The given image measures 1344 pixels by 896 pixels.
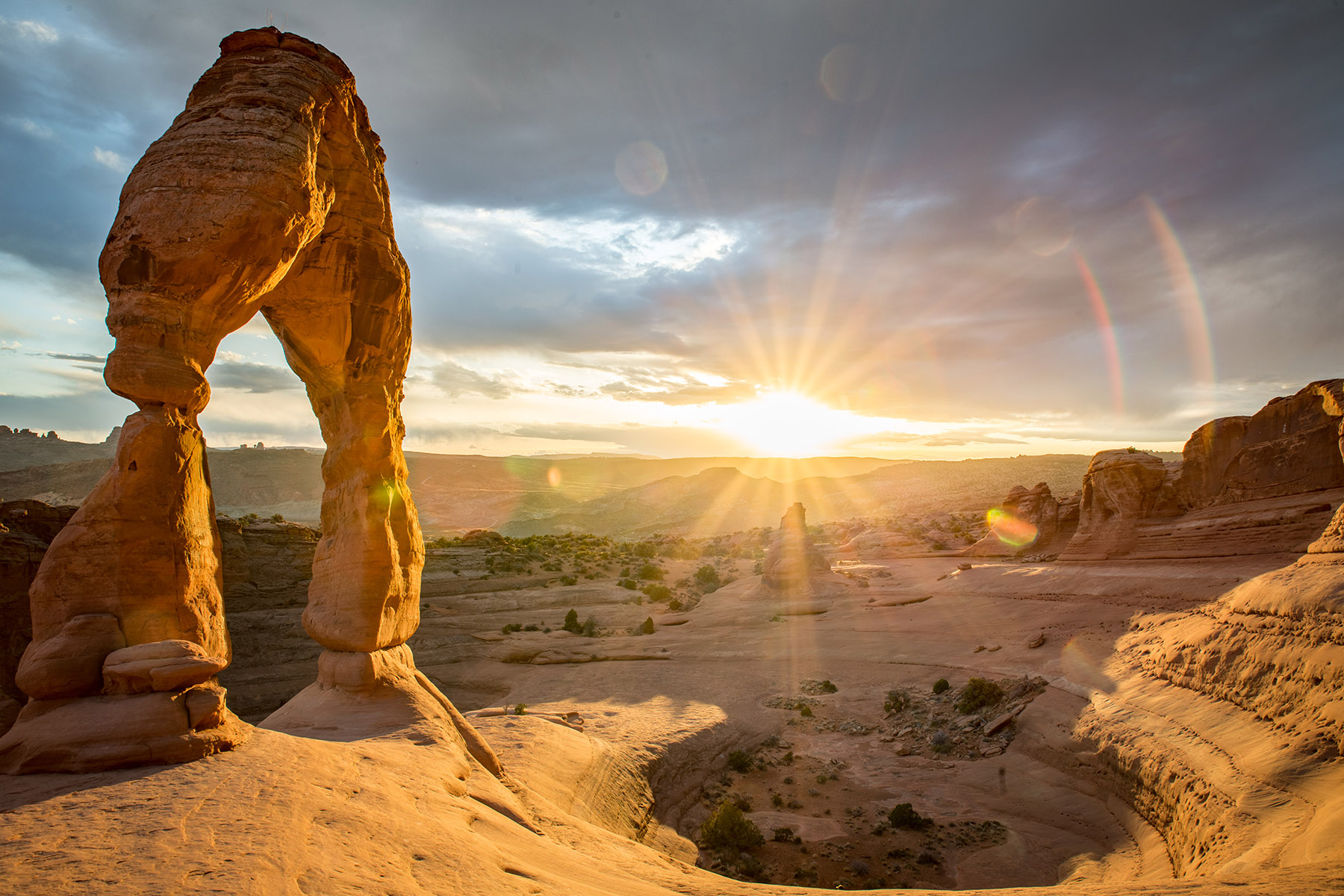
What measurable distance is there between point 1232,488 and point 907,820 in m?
19.0

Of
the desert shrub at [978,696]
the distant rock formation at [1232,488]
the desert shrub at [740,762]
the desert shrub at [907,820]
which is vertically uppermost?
the distant rock formation at [1232,488]

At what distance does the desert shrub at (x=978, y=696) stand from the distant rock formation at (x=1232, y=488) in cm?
781

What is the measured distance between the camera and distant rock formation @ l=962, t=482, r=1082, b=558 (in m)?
34.5

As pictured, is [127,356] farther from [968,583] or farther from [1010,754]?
[968,583]

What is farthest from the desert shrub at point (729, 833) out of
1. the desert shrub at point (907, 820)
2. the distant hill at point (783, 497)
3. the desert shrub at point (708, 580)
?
the distant hill at point (783, 497)

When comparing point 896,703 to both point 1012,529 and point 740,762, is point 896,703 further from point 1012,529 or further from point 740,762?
point 1012,529

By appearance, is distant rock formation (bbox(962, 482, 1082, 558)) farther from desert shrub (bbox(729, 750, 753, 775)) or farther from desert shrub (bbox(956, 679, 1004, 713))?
desert shrub (bbox(729, 750, 753, 775))

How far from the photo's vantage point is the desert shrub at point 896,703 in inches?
704

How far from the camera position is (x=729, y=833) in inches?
434

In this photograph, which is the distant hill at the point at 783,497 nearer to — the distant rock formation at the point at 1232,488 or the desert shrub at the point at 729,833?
the distant rock formation at the point at 1232,488

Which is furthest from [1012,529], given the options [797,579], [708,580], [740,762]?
[740,762]

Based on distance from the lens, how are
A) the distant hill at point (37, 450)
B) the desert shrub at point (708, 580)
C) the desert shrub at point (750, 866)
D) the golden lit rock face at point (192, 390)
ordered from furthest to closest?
the distant hill at point (37, 450)
the desert shrub at point (708, 580)
the desert shrub at point (750, 866)
the golden lit rock face at point (192, 390)

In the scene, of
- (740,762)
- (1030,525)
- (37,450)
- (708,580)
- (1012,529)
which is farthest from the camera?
(37,450)

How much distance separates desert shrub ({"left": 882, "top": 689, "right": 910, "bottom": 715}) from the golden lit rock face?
1426 centimetres
